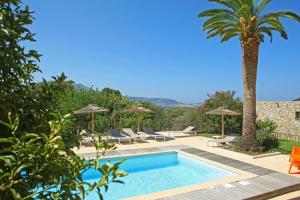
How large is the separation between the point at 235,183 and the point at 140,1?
63.3 ft

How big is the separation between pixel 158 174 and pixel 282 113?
618 inches

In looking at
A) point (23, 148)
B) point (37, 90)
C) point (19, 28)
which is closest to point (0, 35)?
point (19, 28)

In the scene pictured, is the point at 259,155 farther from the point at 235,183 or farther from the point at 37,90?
the point at 37,90

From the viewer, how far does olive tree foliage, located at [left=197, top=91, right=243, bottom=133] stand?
19.4m

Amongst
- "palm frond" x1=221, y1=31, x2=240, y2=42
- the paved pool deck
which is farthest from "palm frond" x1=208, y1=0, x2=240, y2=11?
the paved pool deck

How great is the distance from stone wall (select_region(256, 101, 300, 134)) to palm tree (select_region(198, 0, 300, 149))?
33.3ft

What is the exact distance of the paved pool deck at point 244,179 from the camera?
7.59 metres

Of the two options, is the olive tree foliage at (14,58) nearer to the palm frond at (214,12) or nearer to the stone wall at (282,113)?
the palm frond at (214,12)

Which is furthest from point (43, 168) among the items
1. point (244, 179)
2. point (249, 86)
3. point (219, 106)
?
point (219, 106)

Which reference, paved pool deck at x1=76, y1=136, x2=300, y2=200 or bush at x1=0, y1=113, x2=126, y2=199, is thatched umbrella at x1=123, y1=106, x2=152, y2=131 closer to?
paved pool deck at x1=76, y1=136, x2=300, y2=200

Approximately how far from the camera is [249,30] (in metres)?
12.9

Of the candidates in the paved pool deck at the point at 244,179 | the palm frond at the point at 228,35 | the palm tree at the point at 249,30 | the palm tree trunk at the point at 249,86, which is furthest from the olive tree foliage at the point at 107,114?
the palm tree at the point at 249,30

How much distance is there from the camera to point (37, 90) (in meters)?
2.19

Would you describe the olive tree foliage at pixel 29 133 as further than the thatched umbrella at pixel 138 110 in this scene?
No
